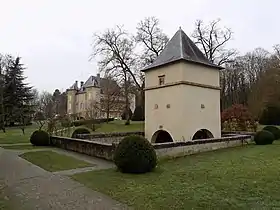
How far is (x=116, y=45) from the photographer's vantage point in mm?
35219

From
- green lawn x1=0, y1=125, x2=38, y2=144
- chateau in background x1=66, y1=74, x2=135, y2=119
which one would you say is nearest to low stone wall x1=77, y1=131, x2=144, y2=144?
green lawn x1=0, y1=125, x2=38, y2=144

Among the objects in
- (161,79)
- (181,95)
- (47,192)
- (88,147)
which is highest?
(161,79)

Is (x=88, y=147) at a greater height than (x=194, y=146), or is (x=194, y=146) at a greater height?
(x=194, y=146)

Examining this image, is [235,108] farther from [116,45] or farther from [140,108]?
[140,108]

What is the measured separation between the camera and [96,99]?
61406 millimetres

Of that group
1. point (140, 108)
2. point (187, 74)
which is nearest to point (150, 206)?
point (187, 74)

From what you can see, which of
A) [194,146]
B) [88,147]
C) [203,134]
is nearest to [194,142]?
[194,146]

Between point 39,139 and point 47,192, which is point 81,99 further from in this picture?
point 47,192

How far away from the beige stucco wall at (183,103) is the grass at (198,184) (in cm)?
553

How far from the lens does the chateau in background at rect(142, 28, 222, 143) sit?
55.4ft

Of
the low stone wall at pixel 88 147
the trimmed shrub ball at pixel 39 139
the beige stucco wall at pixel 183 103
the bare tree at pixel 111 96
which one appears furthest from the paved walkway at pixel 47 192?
the bare tree at pixel 111 96

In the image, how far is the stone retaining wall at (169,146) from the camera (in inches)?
492

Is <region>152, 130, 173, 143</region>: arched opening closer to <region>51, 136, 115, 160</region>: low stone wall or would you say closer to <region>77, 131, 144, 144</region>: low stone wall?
<region>77, 131, 144, 144</region>: low stone wall

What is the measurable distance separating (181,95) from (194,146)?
12.7 ft
